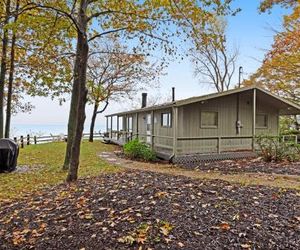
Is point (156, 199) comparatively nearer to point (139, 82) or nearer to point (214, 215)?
point (214, 215)

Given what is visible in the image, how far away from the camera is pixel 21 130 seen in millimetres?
28469

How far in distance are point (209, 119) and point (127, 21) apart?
739cm

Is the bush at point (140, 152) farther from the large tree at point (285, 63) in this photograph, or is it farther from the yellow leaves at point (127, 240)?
the large tree at point (285, 63)

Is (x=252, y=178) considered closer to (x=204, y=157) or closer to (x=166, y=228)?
(x=166, y=228)

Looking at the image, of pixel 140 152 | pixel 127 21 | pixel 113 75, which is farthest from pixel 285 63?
pixel 127 21

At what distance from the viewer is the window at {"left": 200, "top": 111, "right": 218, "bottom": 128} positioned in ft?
50.3

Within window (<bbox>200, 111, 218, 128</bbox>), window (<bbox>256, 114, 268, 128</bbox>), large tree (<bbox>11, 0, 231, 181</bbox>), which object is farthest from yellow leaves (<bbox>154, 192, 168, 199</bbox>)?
window (<bbox>256, 114, 268, 128</bbox>)

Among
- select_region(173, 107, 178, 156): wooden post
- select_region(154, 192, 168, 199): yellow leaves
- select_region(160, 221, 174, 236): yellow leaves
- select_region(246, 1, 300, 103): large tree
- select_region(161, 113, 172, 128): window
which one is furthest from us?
select_region(246, 1, 300, 103): large tree

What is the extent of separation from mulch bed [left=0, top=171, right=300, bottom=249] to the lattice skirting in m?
7.00

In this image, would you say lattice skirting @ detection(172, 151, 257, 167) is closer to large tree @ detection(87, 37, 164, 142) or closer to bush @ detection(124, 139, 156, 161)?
bush @ detection(124, 139, 156, 161)

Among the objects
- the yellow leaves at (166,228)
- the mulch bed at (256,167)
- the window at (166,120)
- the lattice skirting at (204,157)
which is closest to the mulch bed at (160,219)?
the yellow leaves at (166,228)

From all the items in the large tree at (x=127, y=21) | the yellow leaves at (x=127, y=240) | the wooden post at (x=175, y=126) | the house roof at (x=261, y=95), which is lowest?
the yellow leaves at (x=127, y=240)

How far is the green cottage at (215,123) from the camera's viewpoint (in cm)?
1384

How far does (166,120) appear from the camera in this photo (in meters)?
16.2
